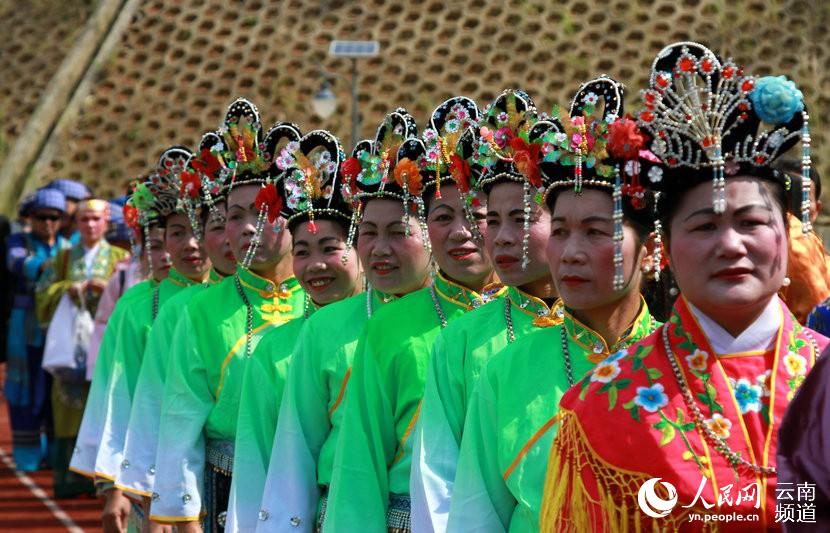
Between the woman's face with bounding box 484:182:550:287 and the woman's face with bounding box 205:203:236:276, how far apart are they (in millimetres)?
2222

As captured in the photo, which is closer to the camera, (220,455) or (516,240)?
(516,240)

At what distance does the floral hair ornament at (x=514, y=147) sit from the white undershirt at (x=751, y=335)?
0.82m

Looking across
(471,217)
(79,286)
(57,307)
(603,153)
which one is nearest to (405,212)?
(471,217)

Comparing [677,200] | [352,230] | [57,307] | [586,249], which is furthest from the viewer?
[57,307]

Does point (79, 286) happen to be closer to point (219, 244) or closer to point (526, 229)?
point (219, 244)

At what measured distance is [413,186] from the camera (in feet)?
14.0

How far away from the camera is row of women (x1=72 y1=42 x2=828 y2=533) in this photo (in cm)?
270

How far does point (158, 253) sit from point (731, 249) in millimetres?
4788

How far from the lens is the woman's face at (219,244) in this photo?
579cm

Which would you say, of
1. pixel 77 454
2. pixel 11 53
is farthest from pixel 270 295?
pixel 11 53

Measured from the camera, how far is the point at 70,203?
1157 centimetres

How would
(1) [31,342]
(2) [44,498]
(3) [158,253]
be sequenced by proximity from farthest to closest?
(1) [31,342] → (2) [44,498] → (3) [158,253]

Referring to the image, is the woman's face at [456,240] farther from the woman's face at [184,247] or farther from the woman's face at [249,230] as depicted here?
the woman's face at [184,247]

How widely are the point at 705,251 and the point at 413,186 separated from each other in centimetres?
168
